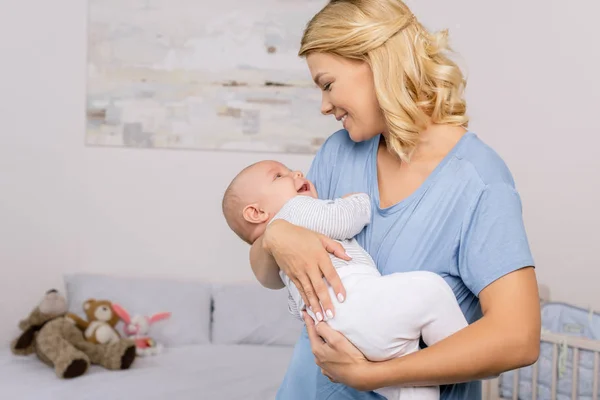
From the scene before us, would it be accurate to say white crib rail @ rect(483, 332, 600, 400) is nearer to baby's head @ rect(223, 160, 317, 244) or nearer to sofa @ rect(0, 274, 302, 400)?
sofa @ rect(0, 274, 302, 400)

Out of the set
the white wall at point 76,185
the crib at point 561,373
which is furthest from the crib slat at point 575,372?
the white wall at point 76,185

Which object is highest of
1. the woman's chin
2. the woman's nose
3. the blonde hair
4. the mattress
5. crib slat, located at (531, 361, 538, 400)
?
the blonde hair

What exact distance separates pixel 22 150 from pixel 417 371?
298 centimetres

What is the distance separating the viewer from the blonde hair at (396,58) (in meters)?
1.30

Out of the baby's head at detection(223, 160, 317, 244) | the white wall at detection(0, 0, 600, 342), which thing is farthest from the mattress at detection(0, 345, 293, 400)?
the baby's head at detection(223, 160, 317, 244)

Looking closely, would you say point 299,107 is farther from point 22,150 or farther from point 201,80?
point 22,150

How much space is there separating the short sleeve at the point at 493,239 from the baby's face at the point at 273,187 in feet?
1.37

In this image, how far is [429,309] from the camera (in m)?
1.18

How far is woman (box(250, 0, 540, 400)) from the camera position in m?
1.15

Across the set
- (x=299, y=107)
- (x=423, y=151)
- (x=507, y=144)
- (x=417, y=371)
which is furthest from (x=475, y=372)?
(x=299, y=107)

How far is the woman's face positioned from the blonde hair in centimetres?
2

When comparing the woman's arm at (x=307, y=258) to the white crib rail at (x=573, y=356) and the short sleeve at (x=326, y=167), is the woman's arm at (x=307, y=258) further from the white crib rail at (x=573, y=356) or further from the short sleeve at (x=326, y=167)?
the white crib rail at (x=573, y=356)

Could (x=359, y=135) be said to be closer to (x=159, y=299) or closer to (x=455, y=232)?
(x=455, y=232)

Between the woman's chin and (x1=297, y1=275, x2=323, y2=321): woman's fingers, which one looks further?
the woman's chin
